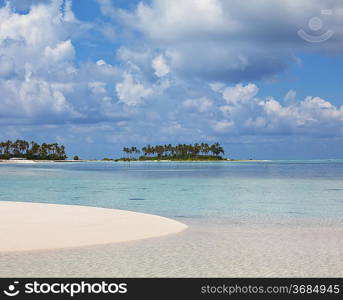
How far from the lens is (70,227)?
15.5 meters

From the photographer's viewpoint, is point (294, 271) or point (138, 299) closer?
point (138, 299)

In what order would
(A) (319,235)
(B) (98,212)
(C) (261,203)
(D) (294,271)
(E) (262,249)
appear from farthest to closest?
(C) (261,203)
(B) (98,212)
(A) (319,235)
(E) (262,249)
(D) (294,271)

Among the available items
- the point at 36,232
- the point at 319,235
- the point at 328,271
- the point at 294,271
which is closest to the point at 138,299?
A: the point at 294,271

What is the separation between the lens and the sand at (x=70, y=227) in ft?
42.2

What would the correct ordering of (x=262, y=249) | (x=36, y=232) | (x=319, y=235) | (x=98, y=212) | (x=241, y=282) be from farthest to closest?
1. (x=98, y=212)
2. (x=319, y=235)
3. (x=36, y=232)
4. (x=262, y=249)
5. (x=241, y=282)

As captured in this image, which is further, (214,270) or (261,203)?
(261,203)

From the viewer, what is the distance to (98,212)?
66.0 ft

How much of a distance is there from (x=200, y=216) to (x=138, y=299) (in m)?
12.9

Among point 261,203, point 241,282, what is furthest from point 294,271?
point 261,203

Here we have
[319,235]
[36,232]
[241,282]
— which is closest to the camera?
[241,282]

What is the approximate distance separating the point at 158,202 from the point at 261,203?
6.40m

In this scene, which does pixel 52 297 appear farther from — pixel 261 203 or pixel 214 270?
pixel 261 203

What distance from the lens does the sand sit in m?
12.9

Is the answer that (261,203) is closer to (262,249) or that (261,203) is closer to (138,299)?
(262,249)
